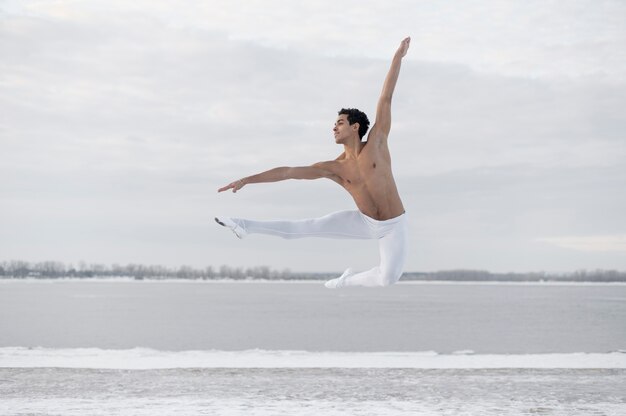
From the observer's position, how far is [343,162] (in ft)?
17.7

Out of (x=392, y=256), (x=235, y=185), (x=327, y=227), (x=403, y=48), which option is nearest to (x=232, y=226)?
(x=235, y=185)

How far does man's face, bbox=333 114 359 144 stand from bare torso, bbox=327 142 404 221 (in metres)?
0.13

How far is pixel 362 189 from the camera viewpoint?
546 cm

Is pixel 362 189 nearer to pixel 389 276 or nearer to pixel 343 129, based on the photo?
pixel 343 129

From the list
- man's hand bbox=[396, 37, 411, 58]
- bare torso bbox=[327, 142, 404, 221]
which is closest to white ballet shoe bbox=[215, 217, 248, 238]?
bare torso bbox=[327, 142, 404, 221]

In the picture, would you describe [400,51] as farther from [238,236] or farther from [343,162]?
[238,236]

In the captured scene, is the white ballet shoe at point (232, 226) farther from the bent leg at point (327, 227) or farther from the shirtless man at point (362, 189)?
the bent leg at point (327, 227)

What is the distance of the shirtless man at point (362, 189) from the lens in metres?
5.30

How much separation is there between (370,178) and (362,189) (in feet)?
0.51

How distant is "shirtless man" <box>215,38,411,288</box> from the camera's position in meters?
5.30

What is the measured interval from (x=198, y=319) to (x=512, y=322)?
26.6 metres

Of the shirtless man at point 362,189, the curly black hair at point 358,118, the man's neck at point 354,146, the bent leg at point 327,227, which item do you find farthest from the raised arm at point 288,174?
the bent leg at point 327,227

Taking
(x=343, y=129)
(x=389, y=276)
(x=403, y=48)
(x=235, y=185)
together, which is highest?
(x=403, y=48)

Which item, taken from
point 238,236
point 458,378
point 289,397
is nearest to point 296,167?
point 238,236
